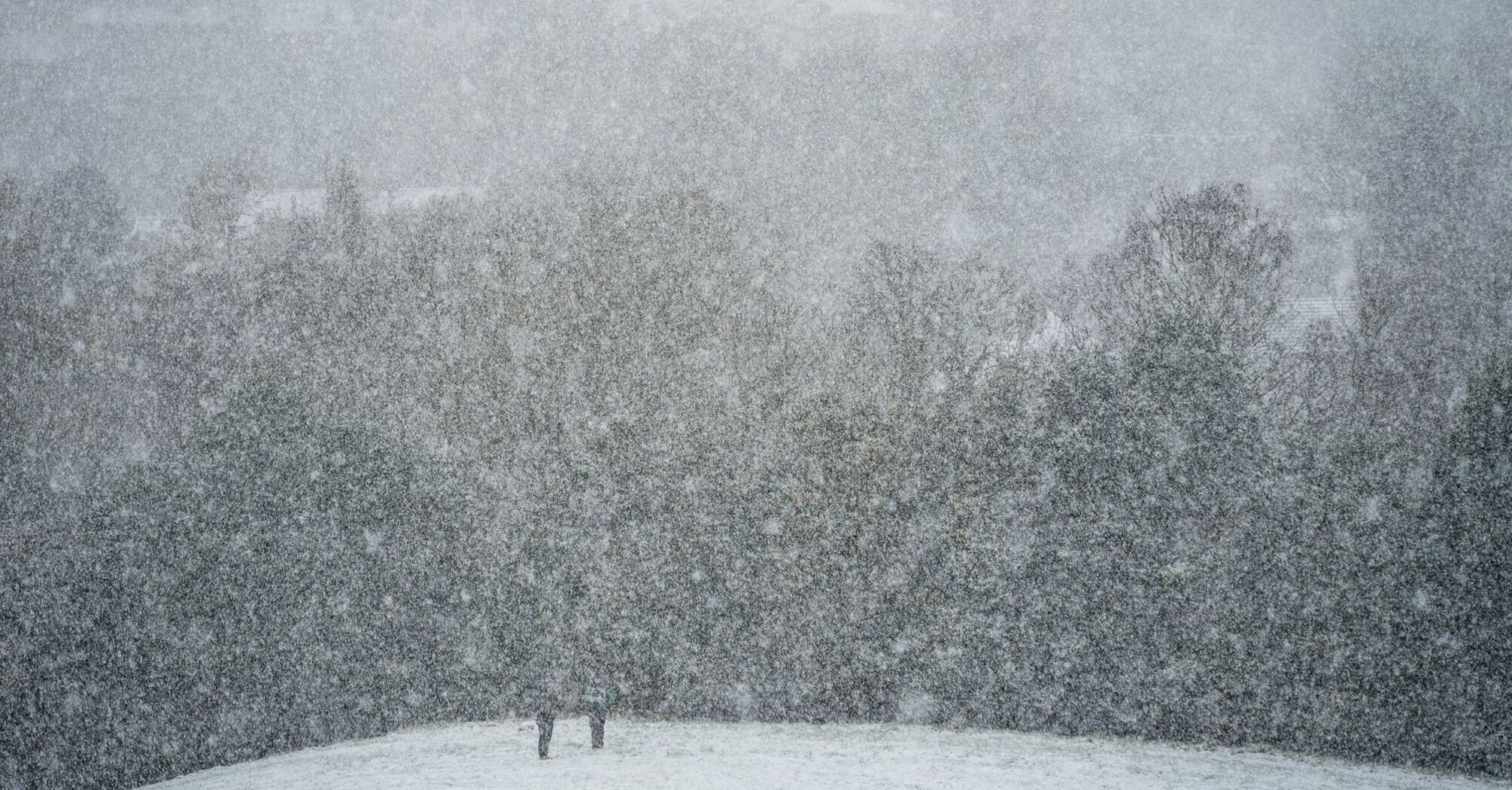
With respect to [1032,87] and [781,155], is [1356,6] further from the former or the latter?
[781,155]

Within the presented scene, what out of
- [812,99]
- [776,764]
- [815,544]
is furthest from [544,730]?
[812,99]

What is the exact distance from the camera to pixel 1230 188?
20.5 metres

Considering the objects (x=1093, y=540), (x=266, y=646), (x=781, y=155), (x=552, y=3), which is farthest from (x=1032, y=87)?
(x=266, y=646)

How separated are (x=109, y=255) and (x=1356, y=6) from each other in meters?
55.1

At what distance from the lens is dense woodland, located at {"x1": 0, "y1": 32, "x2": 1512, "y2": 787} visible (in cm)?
1164

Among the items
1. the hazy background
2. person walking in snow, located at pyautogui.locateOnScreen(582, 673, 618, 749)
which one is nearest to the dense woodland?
person walking in snow, located at pyautogui.locateOnScreen(582, 673, 618, 749)

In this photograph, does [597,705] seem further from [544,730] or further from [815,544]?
[815,544]

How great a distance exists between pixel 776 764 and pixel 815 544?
4.04 metres

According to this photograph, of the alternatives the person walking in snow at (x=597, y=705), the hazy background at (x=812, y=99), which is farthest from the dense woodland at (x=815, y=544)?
the hazy background at (x=812, y=99)

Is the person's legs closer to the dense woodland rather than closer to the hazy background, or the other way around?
the dense woodland

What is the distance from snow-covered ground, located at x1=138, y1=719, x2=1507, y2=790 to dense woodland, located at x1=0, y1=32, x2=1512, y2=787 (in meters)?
0.82

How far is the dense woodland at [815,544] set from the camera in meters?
11.6

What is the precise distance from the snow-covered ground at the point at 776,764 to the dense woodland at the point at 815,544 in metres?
0.82

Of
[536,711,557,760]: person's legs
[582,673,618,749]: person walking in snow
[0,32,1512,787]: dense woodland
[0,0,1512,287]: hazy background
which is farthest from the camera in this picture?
[0,0,1512,287]: hazy background
